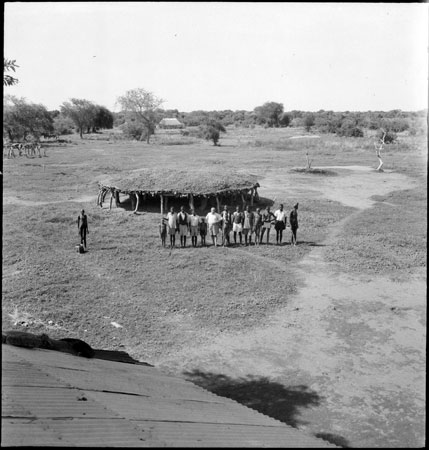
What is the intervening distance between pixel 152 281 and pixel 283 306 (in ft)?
12.6

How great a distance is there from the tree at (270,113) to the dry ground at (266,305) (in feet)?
224

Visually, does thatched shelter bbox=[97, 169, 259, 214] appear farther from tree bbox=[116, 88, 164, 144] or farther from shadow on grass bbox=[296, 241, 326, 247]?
tree bbox=[116, 88, 164, 144]

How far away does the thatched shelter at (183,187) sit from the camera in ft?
71.2

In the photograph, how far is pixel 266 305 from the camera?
1163 centimetres

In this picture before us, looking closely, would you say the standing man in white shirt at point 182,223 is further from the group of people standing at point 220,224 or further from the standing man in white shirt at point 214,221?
the standing man in white shirt at point 214,221

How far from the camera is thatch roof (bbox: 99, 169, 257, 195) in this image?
71.4 feet

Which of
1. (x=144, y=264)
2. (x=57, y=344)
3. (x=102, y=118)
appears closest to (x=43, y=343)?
(x=57, y=344)

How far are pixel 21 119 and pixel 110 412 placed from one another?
179 ft

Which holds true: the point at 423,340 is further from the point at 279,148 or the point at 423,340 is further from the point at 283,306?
the point at 279,148

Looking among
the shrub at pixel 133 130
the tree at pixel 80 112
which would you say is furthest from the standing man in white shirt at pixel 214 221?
the tree at pixel 80 112

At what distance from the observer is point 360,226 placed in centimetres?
1958

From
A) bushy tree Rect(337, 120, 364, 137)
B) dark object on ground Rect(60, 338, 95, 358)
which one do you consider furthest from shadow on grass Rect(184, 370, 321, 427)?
bushy tree Rect(337, 120, 364, 137)

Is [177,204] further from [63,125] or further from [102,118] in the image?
[102,118]

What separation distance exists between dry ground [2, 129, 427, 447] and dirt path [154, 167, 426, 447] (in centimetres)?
3
